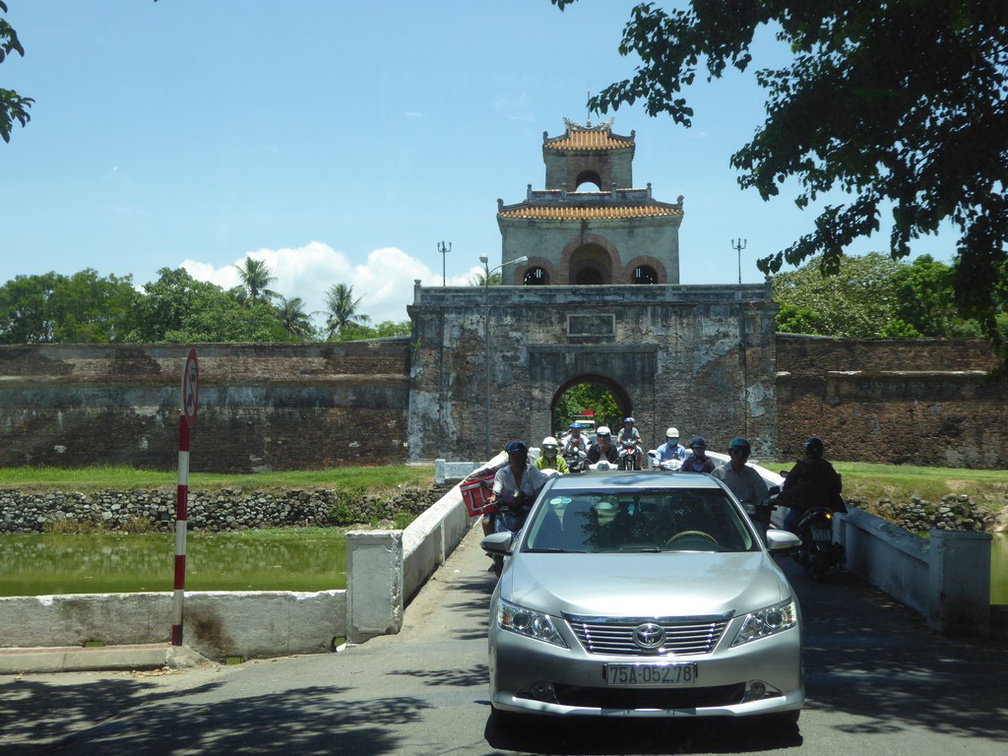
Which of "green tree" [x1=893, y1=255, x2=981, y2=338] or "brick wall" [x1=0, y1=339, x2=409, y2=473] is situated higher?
"green tree" [x1=893, y1=255, x2=981, y2=338]

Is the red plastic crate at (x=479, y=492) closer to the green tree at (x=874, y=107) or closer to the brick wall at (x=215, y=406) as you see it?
the green tree at (x=874, y=107)

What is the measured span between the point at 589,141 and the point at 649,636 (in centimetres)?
3440

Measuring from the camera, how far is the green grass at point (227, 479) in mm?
27984

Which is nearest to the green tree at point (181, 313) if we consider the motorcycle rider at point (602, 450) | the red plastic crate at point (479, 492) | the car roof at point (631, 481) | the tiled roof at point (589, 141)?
the tiled roof at point (589, 141)

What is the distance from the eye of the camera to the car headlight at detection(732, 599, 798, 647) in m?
4.91

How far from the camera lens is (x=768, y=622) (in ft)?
16.4

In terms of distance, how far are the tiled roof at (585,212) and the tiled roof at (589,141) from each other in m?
3.01

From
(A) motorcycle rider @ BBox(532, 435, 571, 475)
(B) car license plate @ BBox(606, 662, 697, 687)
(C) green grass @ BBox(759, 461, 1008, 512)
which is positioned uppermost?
(A) motorcycle rider @ BBox(532, 435, 571, 475)

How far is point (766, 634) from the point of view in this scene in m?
4.96

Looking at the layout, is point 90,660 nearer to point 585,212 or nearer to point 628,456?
point 628,456

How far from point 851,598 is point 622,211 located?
86.8 feet

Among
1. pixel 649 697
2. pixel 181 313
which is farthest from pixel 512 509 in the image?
pixel 181 313

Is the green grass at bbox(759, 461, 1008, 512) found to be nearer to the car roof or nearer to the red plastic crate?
the red plastic crate

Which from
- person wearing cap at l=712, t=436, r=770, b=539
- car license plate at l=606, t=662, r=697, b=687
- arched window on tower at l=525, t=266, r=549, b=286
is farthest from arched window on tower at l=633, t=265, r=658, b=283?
car license plate at l=606, t=662, r=697, b=687
